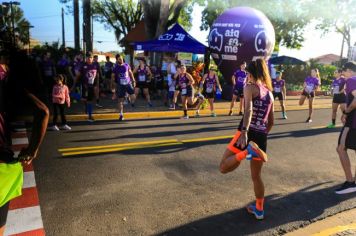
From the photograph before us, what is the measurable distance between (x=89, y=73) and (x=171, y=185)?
636 cm

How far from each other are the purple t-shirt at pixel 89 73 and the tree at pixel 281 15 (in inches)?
771

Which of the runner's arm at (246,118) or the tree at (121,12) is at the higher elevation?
the tree at (121,12)

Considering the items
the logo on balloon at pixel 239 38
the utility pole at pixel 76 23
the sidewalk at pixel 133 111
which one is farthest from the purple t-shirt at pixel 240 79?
the utility pole at pixel 76 23

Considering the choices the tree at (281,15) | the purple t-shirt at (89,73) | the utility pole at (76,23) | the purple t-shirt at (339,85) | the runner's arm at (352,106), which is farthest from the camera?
the tree at (281,15)

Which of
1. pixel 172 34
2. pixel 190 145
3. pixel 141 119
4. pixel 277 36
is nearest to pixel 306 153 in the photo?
pixel 190 145

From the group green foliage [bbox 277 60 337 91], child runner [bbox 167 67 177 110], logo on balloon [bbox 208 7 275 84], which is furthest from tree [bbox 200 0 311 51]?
child runner [bbox 167 67 177 110]

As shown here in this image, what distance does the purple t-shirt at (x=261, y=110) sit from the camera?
4473 mm

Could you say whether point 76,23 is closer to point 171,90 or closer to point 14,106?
point 171,90

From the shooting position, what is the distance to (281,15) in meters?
32.2

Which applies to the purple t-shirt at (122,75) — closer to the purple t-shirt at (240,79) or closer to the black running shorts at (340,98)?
the purple t-shirt at (240,79)

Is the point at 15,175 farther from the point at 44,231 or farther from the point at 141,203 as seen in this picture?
the point at 141,203

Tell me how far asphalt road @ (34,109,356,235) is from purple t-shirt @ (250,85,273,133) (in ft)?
4.01

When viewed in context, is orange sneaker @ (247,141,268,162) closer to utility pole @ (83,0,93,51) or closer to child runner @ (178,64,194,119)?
child runner @ (178,64,194,119)

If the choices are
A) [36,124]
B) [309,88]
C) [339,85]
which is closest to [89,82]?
[309,88]
